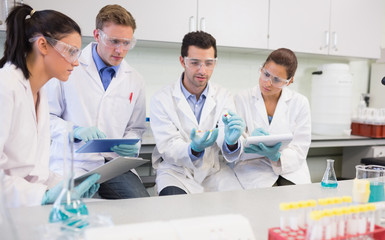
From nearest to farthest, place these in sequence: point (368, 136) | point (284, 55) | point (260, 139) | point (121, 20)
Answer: point (260, 139), point (121, 20), point (284, 55), point (368, 136)

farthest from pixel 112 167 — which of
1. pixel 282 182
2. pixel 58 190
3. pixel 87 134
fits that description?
pixel 282 182

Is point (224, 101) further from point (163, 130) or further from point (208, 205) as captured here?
point (208, 205)

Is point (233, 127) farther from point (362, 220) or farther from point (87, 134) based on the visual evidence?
point (362, 220)

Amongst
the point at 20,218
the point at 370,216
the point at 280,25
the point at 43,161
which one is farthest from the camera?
the point at 280,25

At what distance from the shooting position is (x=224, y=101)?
2.24m

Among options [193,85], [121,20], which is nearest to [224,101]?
[193,85]

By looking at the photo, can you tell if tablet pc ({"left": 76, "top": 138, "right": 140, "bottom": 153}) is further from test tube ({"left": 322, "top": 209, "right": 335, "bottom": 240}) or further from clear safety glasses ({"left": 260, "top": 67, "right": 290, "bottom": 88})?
clear safety glasses ({"left": 260, "top": 67, "right": 290, "bottom": 88})

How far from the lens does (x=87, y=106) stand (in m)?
2.04

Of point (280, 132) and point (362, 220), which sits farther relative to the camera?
point (280, 132)

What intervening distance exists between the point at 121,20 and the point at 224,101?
0.84m

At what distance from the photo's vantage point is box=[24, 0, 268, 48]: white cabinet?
259 cm

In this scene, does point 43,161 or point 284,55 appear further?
point 284,55

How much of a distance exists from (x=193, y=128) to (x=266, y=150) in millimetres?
457

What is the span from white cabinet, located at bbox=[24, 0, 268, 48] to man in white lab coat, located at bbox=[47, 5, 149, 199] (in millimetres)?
626
